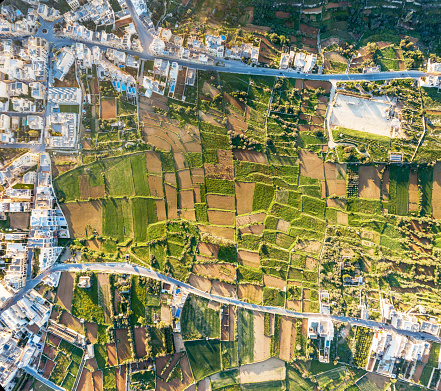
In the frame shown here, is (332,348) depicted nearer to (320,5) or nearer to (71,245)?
(71,245)

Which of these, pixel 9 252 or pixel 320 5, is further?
pixel 320 5

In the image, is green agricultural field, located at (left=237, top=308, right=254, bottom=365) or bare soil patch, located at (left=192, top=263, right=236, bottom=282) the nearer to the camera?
green agricultural field, located at (left=237, top=308, right=254, bottom=365)

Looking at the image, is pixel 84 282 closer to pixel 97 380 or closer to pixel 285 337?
pixel 97 380

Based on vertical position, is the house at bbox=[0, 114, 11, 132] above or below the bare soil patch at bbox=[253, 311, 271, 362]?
above

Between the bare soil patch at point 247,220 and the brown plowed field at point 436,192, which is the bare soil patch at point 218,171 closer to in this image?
the bare soil patch at point 247,220

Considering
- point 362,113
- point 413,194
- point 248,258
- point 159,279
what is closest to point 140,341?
point 159,279

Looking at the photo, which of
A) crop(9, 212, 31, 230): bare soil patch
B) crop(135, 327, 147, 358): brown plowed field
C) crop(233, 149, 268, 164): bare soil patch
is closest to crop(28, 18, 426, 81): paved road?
crop(233, 149, 268, 164): bare soil patch

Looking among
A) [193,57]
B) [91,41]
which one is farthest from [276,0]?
[91,41]

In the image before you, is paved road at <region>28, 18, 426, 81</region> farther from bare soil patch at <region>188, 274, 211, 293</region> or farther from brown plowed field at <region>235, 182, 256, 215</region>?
bare soil patch at <region>188, 274, 211, 293</region>
